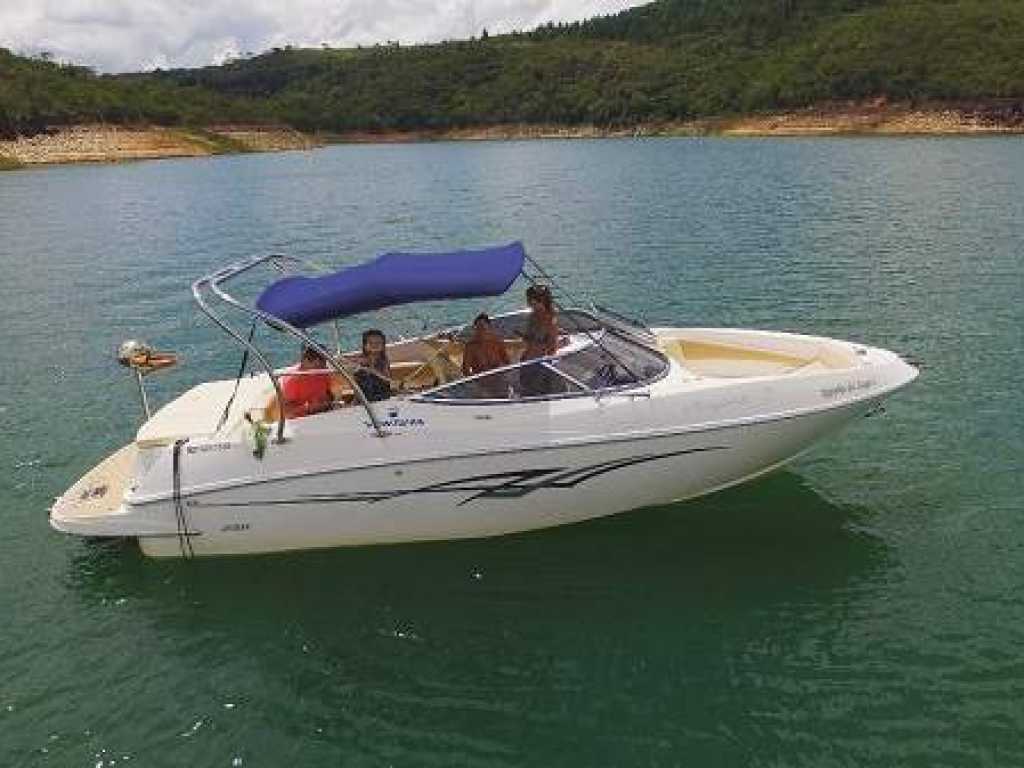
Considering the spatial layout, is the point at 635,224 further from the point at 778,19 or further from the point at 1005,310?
the point at 778,19

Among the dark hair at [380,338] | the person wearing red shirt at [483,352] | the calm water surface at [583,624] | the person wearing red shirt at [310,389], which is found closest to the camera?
the calm water surface at [583,624]

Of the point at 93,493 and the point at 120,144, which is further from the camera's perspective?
the point at 120,144

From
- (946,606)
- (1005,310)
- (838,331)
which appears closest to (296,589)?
(946,606)

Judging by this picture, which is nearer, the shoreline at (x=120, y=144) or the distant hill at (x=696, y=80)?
the shoreline at (x=120, y=144)

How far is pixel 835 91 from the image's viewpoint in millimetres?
120750

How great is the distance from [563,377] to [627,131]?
146 m

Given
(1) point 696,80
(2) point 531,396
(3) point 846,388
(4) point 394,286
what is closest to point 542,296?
(2) point 531,396

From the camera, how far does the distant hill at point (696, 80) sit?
11562cm

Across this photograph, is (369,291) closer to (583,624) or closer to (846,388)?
(583,624)

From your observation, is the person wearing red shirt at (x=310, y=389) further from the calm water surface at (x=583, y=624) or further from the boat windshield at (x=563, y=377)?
the calm water surface at (x=583, y=624)

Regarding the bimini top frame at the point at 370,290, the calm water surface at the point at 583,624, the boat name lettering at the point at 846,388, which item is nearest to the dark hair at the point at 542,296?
the bimini top frame at the point at 370,290

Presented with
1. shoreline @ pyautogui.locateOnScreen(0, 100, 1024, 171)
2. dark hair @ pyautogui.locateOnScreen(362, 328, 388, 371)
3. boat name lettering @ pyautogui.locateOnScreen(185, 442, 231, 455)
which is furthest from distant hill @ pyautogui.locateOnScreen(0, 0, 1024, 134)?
boat name lettering @ pyautogui.locateOnScreen(185, 442, 231, 455)

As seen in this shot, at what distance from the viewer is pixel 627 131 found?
493 feet

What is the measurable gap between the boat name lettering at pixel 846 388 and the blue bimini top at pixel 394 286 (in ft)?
11.7
